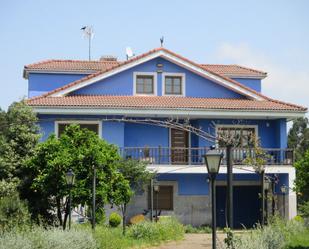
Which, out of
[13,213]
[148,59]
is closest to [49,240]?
[13,213]

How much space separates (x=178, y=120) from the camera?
2695cm

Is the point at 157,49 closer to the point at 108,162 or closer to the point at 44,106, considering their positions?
the point at 44,106

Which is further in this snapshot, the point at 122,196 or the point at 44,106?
the point at 44,106

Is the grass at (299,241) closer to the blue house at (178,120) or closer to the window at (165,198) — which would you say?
the blue house at (178,120)

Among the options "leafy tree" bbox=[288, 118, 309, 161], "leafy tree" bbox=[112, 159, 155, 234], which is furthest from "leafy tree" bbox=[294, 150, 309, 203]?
"leafy tree" bbox=[288, 118, 309, 161]

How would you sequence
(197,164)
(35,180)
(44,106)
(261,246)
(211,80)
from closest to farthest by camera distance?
(261,246) → (35,180) → (44,106) → (197,164) → (211,80)

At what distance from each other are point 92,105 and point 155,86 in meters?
4.05

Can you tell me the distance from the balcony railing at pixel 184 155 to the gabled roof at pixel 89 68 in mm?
4331

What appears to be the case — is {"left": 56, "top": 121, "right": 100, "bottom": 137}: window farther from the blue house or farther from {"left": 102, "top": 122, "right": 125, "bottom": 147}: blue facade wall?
{"left": 102, "top": 122, "right": 125, "bottom": 147}: blue facade wall

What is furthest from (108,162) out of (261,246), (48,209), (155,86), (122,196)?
(155,86)

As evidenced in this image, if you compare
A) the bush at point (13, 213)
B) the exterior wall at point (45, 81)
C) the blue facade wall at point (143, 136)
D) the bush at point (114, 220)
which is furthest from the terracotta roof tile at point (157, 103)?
the bush at point (13, 213)

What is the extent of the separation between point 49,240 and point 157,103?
527 inches

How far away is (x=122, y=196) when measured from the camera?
62.8 feet

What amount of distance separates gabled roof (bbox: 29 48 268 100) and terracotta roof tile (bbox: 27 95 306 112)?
1.28ft
